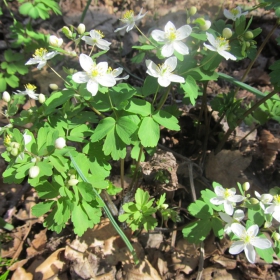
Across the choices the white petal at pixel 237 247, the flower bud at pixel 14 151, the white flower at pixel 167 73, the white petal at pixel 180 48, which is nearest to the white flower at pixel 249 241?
the white petal at pixel 237 247

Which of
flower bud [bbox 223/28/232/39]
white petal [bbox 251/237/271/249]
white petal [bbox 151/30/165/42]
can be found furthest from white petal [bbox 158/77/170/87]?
white petal [bbox 251/237/271/249]

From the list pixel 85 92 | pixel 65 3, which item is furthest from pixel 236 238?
pixel 65 3

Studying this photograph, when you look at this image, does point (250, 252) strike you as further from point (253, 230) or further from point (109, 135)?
point (109, 135)

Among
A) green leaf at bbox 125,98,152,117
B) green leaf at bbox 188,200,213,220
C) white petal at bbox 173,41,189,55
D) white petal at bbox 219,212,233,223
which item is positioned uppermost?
white petal at bbox 173,41,189,55

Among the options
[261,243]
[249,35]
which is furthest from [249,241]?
[249,35]

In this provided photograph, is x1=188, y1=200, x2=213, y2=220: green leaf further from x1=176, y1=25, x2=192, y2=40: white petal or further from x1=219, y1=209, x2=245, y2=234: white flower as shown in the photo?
x1=176, y1=25, x2=192, y2=40: white petal

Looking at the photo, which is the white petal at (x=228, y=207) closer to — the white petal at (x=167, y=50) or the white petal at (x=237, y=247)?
the white petal at (x=237, y=247)
